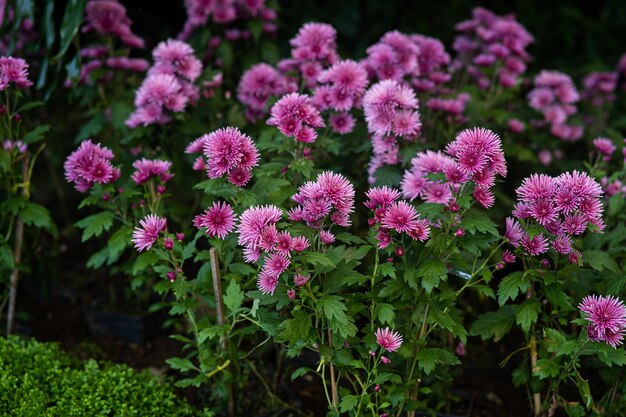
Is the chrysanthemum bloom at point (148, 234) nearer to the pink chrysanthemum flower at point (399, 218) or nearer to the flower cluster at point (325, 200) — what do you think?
the flower cluster at point (325, 200)

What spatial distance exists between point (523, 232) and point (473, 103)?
142cm

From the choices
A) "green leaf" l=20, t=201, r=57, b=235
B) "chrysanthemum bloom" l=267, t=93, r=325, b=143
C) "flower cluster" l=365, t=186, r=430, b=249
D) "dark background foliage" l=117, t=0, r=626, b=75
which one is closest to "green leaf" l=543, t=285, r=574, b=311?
"flower cluster" l=365, t=186, r=430, b=249

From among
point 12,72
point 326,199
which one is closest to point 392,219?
point 326,199

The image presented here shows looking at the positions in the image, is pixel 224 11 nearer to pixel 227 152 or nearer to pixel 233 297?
pixel 227 152

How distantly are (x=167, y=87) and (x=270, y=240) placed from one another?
111cm

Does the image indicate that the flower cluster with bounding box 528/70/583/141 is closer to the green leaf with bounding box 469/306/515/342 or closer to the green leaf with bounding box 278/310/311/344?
the green leaf with bounding box 469/306/515/342

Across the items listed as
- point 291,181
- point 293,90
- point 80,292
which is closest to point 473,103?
point 293,90

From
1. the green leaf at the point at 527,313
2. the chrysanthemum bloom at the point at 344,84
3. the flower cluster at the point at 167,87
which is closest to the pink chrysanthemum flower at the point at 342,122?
the chrysanthemum bloom at the point at 344,84

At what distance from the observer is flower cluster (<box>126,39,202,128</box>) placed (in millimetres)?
2838

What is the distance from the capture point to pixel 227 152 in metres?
2.13

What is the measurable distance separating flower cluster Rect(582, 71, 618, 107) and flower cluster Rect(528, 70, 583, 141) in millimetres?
480

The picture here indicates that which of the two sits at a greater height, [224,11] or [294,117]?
[224,11]

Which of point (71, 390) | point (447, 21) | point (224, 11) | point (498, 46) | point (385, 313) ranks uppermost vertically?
point (447, 21)

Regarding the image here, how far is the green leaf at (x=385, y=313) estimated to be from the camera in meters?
2.11
